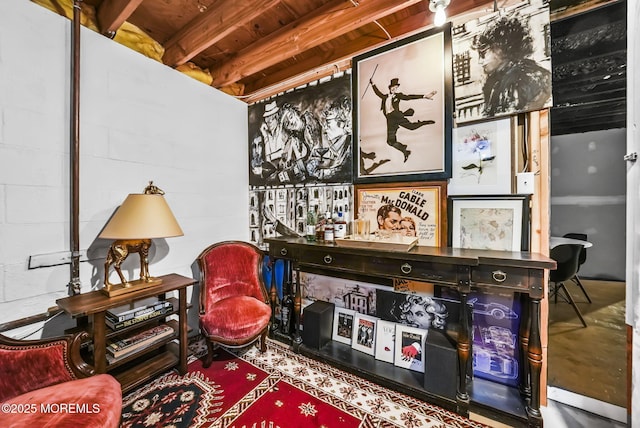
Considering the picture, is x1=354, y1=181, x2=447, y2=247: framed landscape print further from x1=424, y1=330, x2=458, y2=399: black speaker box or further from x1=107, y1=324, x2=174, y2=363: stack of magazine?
x1=107, y1=324, x2=174, y2=363: stack of magazine

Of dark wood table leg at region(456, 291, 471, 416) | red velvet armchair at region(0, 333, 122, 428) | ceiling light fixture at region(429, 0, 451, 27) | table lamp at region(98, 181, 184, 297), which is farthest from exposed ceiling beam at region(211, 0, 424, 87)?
red velvet armchair at region(0, 333, 122, 428)

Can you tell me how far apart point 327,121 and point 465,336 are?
2.14 m

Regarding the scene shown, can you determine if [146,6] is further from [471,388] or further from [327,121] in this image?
[471,388]

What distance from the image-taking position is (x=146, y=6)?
6.41ft

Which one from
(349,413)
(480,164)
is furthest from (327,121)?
(349,413)

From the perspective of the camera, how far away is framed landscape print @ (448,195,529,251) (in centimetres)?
170

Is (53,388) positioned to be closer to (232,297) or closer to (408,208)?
(232,297)

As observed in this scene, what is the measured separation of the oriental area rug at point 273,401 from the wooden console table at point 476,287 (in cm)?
12

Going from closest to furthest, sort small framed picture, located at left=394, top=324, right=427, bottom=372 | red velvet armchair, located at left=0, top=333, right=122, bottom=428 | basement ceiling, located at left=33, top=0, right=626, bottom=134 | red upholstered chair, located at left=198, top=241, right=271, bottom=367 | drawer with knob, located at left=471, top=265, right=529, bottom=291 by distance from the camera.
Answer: red velvet armchair, located at left=0, top=333, right=122, bottom=428 < drawer with knob, located at left=471, top=265, right=529, bottom=291 < basement ceiling, located at left=33, top=0, right=626, bottom=134 < small framed picture, located at left=394, top=324, right=427, bottom=372 < red upholstered chair, located at left=198, top=241, right=271, bottom=367

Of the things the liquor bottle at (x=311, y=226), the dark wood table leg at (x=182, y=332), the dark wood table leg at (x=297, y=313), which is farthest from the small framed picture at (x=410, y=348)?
the dark wood table leg at (x=182, y=332)

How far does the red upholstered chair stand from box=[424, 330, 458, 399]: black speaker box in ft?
4.28

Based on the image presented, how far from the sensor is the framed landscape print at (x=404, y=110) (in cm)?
191

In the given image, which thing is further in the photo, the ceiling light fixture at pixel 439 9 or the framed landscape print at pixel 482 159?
the framed landscape print at pixel 482 159

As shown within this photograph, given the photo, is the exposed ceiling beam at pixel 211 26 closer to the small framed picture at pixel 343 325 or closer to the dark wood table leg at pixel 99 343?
the dark wood table leg at pixel 99 343
